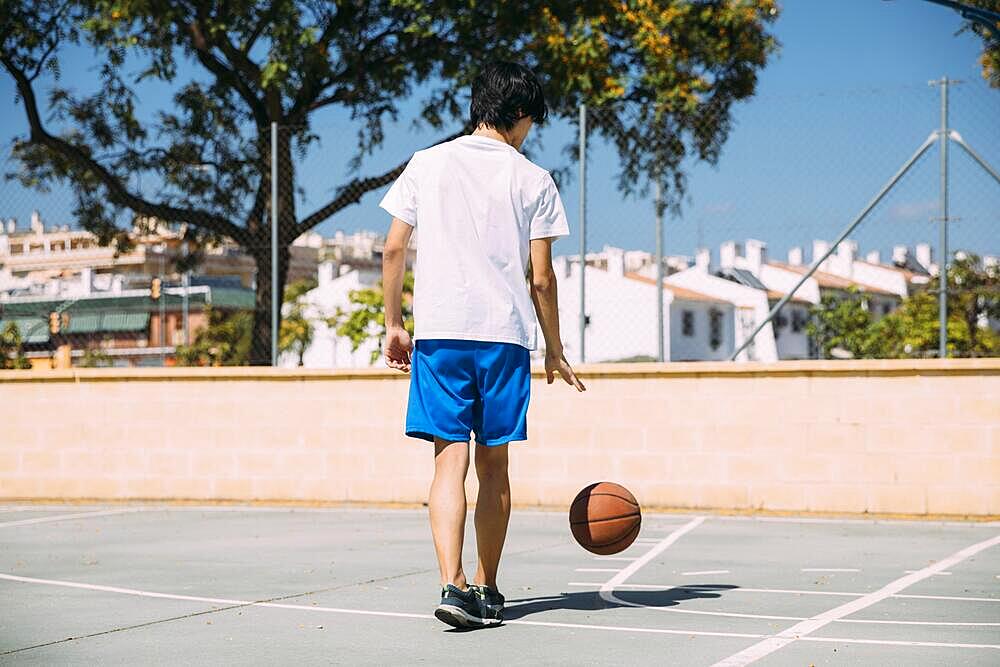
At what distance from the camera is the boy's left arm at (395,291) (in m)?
5.35

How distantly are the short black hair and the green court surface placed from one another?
1.94 meters

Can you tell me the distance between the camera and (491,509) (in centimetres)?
548

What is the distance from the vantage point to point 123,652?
4.86 m

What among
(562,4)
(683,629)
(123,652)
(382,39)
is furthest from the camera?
(382,39)

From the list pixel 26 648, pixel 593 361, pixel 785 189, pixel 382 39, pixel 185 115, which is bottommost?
pixel 26 648

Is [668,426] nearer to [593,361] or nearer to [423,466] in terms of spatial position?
[593,361]

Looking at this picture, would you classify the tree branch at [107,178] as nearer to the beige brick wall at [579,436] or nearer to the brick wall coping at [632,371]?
the brick wall coping at [632,371]

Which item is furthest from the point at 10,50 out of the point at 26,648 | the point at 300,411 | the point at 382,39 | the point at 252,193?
the point at 26,648

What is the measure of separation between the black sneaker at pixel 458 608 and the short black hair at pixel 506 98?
5.83 ft

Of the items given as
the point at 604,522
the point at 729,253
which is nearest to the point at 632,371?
the point at 729,253

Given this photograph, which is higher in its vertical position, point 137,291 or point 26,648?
point 137,291

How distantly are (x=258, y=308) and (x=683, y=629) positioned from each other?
905 cm

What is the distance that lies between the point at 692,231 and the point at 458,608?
278 inches

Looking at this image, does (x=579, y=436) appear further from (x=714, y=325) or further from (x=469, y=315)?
(x=469, y=315)
